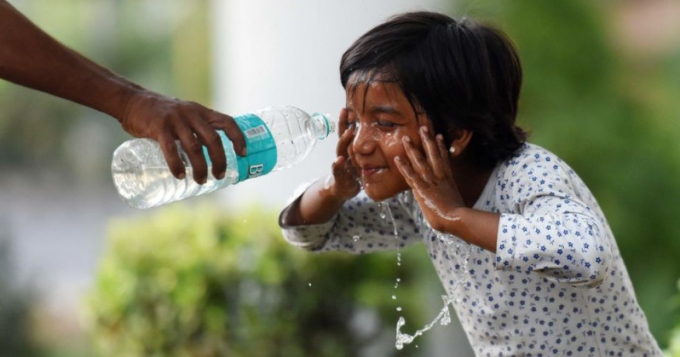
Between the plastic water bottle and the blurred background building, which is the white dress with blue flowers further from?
the blurred background building

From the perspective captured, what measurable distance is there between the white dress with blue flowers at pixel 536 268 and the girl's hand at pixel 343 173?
145 mm

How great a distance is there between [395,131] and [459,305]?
554mm

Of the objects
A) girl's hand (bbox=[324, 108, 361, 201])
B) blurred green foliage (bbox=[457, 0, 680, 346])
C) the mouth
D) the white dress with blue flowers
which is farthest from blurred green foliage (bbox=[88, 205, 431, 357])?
the mouth

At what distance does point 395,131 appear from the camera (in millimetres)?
2666

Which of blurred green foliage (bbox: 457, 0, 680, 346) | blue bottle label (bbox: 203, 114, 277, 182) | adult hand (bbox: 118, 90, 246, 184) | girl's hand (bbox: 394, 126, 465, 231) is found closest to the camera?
adult hand (bbox: 118, 90, 246, 184)

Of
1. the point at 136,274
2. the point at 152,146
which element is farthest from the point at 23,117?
the point at 152,146

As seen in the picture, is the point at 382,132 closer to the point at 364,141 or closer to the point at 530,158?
the point at 364,141

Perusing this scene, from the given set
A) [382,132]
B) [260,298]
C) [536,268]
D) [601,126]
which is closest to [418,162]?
[382,132]

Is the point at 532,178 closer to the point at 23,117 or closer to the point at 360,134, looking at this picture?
the point at 360,134

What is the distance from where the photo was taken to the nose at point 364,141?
2.68m

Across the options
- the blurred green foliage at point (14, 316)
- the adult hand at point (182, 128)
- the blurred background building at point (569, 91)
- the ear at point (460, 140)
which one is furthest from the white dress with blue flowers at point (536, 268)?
the blurred green foliage at point (14, 316)

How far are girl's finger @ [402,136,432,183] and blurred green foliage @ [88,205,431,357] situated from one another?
91.2 inches

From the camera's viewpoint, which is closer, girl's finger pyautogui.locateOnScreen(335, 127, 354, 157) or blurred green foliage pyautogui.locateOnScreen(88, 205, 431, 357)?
girl's finger pyautogui.locateOnScreen(335, 127, 354, 157)

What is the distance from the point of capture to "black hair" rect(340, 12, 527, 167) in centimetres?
272
